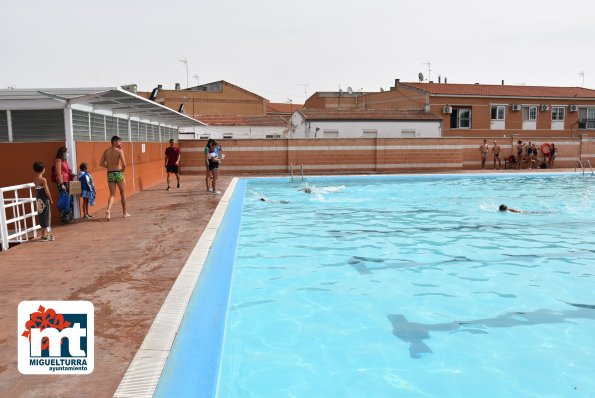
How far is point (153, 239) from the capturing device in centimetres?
797

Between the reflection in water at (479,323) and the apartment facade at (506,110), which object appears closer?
the reflection in water at (479,323)

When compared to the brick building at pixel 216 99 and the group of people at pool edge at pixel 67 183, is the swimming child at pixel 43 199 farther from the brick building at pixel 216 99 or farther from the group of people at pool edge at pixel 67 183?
the brick building at pixel 216 99

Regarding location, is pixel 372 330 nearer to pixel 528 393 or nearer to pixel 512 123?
pixel 528 393

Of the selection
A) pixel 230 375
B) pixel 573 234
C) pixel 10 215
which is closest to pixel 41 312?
pixel 230 375

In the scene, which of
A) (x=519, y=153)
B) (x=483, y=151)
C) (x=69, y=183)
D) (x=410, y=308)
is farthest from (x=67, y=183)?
(x=519, y=153)

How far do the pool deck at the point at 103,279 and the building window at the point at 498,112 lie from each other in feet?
102

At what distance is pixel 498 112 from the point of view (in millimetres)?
36094

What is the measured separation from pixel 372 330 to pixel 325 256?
3201mm

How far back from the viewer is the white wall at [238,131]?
3936 cm

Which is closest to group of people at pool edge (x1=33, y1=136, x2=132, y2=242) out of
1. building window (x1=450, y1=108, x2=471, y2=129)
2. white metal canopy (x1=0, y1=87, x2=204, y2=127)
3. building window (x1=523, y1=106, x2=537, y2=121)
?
white metal canopy (x1=0, y1=87, x2=204, y2=127)

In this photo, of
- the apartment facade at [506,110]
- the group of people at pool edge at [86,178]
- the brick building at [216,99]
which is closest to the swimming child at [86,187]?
the group of people at pool edge at [86,178]

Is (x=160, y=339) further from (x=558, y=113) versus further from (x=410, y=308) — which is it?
(x=558, y=113)

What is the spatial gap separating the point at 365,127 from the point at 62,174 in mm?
26941

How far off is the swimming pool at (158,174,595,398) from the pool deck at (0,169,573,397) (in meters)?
0.60
